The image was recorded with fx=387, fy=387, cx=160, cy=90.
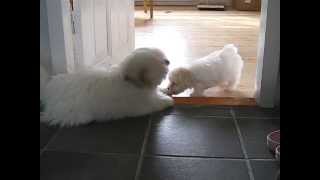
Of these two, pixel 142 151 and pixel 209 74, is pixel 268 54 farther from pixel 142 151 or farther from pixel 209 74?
pixel 142 151

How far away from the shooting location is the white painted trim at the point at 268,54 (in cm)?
188

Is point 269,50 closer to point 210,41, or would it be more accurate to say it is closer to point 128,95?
point 128,95

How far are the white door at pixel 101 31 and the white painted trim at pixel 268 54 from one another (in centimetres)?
96

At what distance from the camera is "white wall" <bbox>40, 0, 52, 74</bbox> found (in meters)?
1.91

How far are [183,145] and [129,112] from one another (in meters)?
0.41

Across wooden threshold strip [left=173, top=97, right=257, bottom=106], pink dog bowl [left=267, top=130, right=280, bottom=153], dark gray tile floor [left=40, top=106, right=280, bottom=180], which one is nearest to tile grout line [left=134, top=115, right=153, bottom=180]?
dark gray tile floor [left=40, top=106, right=280, bottom=180]

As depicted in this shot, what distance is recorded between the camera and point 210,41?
4273 millimetres

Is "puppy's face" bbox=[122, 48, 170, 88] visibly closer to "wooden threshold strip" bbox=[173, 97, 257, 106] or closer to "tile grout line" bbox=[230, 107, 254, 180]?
"wooden threshold strip" bbox=[173, 97, 257, 106]

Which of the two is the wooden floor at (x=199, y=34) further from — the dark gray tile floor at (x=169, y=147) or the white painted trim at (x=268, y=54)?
the dark gray tile floor at (x=169, y=147)

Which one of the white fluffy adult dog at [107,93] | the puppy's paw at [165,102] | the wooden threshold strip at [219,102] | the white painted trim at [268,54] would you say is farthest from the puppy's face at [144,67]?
the white painted trim at [268,54]

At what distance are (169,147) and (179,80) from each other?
0.89 meters

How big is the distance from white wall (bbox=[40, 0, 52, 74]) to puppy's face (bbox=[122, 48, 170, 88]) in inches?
15.6
